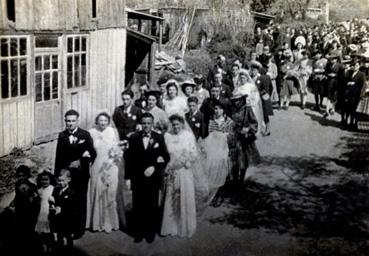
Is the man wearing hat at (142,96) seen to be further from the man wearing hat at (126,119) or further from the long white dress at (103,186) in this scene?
the long white dress at (103,186)

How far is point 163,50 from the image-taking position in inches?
116

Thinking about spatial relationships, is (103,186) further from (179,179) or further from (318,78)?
(318,78)

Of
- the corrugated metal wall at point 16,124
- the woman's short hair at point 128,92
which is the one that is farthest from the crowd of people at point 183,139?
the corrugated metal wall at point 16,124

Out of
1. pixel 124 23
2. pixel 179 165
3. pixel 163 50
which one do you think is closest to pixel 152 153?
pixel 179 165

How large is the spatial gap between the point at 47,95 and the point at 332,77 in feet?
4.67

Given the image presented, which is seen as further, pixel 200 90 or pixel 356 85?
pixel 200 90

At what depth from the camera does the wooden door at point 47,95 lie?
8.54 ft

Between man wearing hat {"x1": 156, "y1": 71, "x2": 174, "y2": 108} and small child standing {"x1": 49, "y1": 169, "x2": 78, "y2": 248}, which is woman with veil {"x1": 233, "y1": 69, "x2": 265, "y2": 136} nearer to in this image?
man wearing hat {"x1": 156, "y1": 71, "x2": 174, "y2": 108}

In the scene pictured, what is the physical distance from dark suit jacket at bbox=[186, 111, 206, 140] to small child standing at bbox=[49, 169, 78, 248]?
0.67 m

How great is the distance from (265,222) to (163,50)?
1048 mm

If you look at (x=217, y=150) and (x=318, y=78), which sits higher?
(x=318, y=78)

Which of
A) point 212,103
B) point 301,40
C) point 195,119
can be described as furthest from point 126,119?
point 301,40

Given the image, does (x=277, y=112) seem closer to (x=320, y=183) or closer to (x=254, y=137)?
(x=254, y=137)

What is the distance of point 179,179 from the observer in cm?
279
